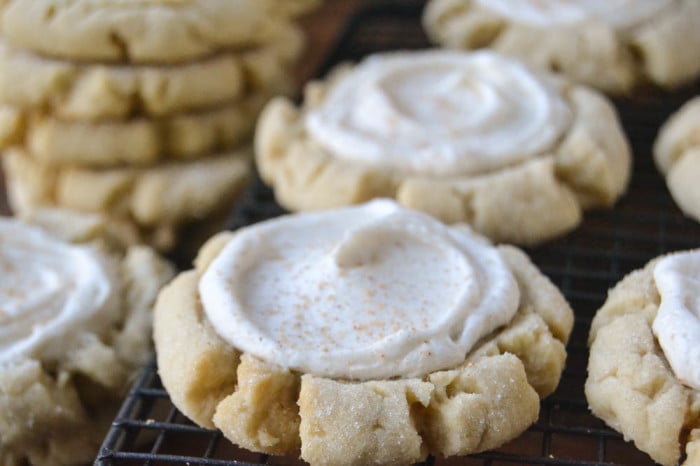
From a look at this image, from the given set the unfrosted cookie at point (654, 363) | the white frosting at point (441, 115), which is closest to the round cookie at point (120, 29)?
the white frosting at point (441, 115)

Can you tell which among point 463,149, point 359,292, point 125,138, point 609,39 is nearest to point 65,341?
point 359,292

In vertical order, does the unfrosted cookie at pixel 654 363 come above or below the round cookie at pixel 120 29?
below

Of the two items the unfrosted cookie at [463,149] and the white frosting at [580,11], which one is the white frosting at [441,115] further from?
the white frosting at [580,11]

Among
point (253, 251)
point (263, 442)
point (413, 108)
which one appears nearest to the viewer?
point (263, 442)

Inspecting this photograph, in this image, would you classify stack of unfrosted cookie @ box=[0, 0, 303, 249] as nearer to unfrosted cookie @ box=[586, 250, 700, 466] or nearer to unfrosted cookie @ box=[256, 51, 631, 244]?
unfrosted cookie @ box=[256, 51, 631, 244]

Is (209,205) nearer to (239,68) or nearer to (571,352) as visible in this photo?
(239,68)

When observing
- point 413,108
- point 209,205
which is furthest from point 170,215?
point 413,108

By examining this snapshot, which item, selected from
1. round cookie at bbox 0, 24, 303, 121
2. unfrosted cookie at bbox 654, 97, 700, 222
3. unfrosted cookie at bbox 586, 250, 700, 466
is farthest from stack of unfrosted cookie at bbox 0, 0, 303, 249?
unfrosted cookie at bbox 586, 250, 700, 466
